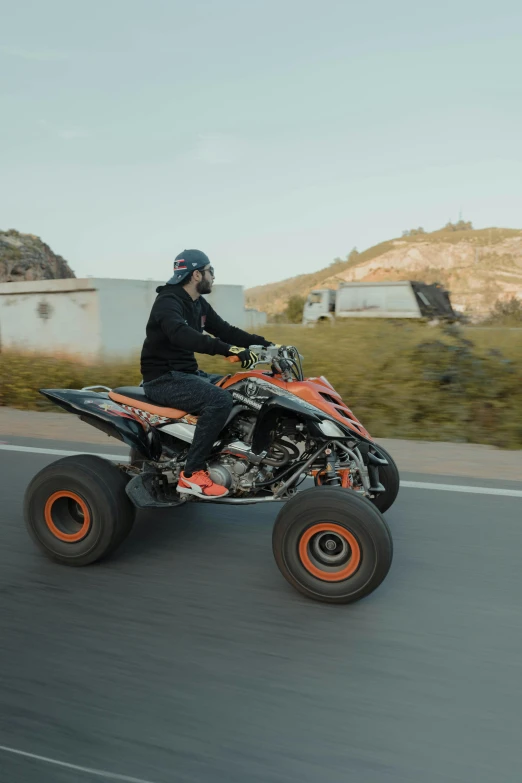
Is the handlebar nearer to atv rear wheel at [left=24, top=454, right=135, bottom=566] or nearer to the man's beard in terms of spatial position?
the man's beard

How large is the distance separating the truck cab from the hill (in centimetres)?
2566

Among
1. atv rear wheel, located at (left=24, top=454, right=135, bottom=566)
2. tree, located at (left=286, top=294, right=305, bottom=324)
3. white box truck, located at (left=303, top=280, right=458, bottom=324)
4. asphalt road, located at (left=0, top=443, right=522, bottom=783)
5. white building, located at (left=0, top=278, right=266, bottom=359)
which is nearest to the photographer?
asphalt road, located at (left=0, top=443, right=522, bottom=783)

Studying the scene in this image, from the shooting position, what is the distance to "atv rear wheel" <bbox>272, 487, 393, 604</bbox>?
11.8ft

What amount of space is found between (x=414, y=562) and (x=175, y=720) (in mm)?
2029

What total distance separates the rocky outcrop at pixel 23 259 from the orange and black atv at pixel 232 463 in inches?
1096

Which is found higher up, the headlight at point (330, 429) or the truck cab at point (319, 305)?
the truck cab at point (319, 305)

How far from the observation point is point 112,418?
447cm

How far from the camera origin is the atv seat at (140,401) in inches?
177

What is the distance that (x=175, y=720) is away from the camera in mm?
2803

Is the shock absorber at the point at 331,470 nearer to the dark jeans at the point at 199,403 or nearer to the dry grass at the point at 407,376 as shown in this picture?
the dark jeans at the point at 199,403

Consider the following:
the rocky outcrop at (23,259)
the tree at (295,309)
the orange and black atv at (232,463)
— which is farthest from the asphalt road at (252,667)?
the tree at (295,309)

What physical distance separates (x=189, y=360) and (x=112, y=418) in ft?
2.10

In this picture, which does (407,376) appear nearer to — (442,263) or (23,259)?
(23,259)

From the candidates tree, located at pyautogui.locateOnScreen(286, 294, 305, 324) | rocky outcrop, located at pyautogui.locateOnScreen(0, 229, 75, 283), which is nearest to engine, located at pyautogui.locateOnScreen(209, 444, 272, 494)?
rocky outcrop, located at pyautogui.locateOnScreen(0, 229, 75, 283)
